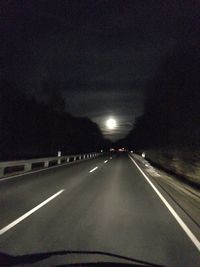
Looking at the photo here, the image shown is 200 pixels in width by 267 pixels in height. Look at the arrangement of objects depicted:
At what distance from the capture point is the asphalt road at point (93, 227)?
6684mm

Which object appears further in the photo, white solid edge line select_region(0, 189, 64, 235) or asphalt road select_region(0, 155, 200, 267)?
white solid edge line select_region(0, 189, 64, 235)

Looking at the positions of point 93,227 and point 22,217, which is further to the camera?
point 22,217

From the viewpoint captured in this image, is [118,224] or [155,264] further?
[118,224]

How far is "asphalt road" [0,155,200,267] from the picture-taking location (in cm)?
668

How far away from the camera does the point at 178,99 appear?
36.5m

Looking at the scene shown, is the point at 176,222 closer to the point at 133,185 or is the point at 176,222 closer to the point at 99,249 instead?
the point at 99,249

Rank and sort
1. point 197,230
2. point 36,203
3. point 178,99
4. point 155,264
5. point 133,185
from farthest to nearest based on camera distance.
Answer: point 178,99
point 133,185
point 36,203
point 197,230
point 155,264

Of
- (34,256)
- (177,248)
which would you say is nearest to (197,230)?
(177,248)

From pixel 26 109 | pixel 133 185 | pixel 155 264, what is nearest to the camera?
pixel 155 264

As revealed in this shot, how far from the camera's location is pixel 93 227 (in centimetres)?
864

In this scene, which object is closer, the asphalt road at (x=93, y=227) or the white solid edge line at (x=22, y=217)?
the asphalt road at (x=93, y=227)

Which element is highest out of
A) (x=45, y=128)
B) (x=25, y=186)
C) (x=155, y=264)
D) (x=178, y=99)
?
(x=45, y=128)

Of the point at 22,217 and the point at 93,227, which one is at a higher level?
the point at 22,217

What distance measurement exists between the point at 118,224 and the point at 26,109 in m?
82.2
